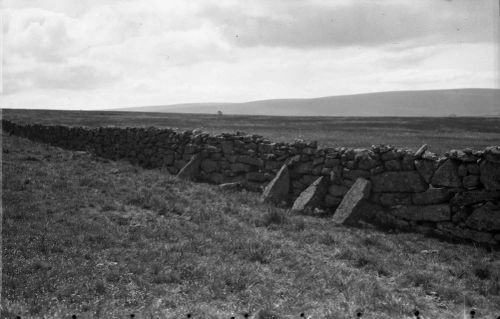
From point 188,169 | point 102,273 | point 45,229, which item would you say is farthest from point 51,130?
point 102,273

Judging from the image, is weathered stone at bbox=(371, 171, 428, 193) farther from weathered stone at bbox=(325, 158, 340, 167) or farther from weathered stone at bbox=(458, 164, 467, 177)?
weathered stone at bbox=(325, 158, 340, 167)

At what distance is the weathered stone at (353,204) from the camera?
1193cm

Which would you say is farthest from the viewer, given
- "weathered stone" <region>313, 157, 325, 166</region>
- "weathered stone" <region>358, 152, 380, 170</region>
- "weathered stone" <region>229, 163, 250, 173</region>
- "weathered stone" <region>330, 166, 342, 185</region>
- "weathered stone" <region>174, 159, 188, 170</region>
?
"weathered stone" <region>174, 159, 188, 170</region>

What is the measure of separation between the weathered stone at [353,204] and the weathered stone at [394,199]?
445 millimetres

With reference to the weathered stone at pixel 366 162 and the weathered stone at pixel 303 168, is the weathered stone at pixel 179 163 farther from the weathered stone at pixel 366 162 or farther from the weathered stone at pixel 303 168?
the weathered stone at pixel 366 162

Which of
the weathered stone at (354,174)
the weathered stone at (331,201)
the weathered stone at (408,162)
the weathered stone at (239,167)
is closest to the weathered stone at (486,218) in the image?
the weathered stone at (408,162)

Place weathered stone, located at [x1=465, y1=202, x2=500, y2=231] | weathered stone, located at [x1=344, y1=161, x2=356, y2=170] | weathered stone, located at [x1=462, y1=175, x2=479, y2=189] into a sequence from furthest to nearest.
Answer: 1. weathered stone, located at [x1=344, y1=161, x2=356, y2=170]
2. weathered stone, located at [x1=462, y1=175, x2=479, y2=189]
3. weathered stone, located at [x1=465, y1=202, x2=500, y2=231]

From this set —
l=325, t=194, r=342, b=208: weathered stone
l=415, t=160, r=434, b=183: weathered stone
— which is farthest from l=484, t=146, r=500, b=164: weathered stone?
l=325, t=194, r=342, b=208: weathered stone

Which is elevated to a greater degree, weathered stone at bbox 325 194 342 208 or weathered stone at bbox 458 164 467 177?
weathered stone at bbox 458 164 467 177

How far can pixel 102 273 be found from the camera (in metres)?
7.69

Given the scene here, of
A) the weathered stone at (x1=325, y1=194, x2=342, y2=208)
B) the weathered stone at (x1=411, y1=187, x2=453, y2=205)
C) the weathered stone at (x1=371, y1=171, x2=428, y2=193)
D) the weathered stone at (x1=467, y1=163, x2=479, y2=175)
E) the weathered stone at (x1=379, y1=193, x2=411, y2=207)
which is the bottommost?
the weathered stone at (x1=325, y1=194, x2=342, y2=208)

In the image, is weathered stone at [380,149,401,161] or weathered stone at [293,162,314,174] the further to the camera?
weathered stone at [293,162,314,174]

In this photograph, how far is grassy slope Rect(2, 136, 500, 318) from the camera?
6.84 metres

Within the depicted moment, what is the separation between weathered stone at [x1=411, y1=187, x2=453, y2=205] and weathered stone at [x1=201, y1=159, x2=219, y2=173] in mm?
8632
